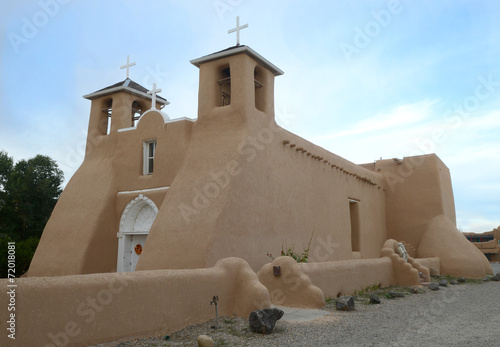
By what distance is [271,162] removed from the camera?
12898 mm

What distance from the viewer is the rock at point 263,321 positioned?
7.07m

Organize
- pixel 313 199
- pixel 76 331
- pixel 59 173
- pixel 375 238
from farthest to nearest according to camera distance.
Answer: pixel 59 173, pixel 375 238, pixel 313 199, pixel 76 331

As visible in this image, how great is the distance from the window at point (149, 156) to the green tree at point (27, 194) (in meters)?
14.2

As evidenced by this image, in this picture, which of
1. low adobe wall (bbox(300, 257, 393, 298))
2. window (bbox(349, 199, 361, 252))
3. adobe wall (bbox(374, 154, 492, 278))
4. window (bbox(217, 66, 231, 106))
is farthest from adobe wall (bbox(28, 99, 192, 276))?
adobe wall (bbox(374, 154, 492, 278))

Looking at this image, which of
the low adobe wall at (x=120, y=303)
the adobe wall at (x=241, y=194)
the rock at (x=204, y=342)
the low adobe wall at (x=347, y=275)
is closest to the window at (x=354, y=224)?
the adobe wall at (x=241, y=194)

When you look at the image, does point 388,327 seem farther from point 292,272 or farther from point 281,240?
point 281,240

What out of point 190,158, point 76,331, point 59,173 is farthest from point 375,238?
point 59,173

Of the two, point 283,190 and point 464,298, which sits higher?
point 283,190

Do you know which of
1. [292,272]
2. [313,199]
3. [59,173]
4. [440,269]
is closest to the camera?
[292,272]

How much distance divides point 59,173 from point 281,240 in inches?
824

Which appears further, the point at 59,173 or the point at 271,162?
the point at 59,173

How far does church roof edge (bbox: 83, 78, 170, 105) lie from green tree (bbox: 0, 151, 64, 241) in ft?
39.0

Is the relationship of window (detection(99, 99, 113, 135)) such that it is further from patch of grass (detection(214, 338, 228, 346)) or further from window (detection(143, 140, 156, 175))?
patch of grass (detection(214, 338, 228, 346))

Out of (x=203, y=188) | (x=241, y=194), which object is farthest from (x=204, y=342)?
(x=203, y=188)
